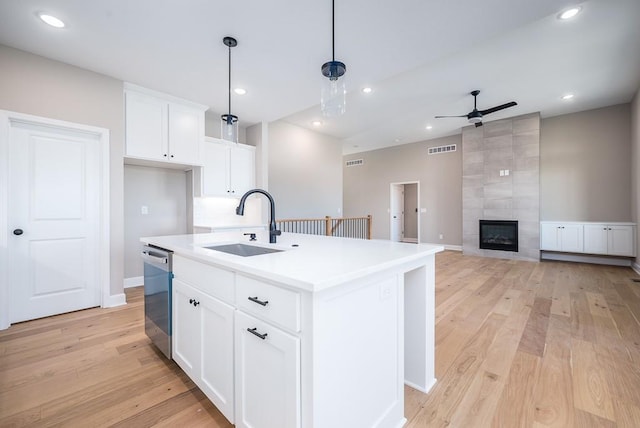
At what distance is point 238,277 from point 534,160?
6.76 m

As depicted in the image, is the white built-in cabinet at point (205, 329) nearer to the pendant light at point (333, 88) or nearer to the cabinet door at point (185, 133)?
the pendant light at point (333, 88)

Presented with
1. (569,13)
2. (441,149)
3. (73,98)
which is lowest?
(73,98)

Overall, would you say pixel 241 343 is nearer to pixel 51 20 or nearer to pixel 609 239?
pixel 51 20

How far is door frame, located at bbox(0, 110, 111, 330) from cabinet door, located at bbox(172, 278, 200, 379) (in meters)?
2.00

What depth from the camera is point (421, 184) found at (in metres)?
8.09

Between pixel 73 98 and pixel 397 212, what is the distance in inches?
320

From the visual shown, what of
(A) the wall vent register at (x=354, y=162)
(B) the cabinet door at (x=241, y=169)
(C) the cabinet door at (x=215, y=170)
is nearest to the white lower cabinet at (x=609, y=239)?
(A) the wall vent register at (x=354, y=162)

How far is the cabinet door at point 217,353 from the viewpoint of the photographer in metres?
1.36

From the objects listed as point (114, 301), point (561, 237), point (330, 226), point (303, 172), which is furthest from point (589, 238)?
point (114, 301)

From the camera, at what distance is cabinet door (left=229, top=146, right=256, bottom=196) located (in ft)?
15.5

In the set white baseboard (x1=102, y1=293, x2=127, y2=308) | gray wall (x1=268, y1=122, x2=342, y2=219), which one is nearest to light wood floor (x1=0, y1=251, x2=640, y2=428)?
white baseboard (x1=102, y1=293, x2=127, y2=308)

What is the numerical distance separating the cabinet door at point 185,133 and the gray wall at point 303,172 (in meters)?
1.58

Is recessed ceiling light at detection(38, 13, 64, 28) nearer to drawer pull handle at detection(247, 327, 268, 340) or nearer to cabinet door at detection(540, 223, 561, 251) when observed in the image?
drawer pull handle at detection(247, 327, 268, 340)

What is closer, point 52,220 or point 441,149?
point 52,220
